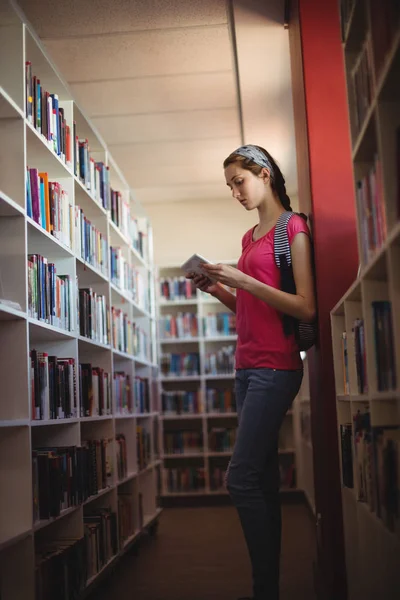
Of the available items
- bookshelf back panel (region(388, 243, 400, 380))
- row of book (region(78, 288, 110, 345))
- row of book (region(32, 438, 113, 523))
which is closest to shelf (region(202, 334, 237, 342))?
row of book (region(78, 288, 110, 345))

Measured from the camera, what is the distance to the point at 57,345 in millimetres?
3125

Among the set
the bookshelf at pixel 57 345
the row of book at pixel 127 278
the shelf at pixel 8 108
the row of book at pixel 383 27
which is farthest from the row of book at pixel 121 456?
the row of book at pixel 383 27

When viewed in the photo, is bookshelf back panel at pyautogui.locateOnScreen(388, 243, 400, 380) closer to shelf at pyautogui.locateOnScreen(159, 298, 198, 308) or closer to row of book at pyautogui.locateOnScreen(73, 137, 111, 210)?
row of book at pyautogui.locateOnScreen(73, 137, 111, 210)

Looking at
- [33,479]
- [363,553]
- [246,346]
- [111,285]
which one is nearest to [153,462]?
[111,285]

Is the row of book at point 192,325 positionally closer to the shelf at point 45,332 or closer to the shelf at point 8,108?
the shelf at point 45,332

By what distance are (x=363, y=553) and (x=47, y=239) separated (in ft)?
5.79

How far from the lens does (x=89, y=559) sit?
3082 millimetres

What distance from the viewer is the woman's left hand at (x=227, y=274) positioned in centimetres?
231

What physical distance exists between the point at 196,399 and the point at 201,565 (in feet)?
9.93

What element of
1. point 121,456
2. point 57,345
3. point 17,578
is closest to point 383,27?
point 17,578

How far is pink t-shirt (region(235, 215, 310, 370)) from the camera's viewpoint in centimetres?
233

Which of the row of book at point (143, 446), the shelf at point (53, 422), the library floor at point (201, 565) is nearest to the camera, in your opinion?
the shelf at point (53, 422)

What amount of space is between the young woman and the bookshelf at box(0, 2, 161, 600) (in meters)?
0.74

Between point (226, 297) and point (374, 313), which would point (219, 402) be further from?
point (374, 313)
